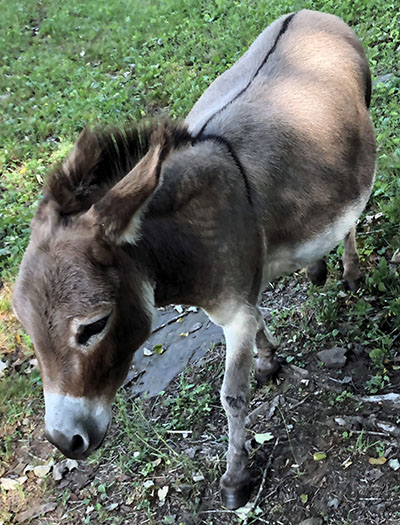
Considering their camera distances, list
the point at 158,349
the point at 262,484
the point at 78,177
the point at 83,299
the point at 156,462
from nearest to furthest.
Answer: the point at 83,299 → the point at 78,177 → the point at 262,484 → the point at 156,462 → the point at 158,349

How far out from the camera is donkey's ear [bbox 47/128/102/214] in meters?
2.25

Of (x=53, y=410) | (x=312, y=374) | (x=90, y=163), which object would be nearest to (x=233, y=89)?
(x=90, y=163)

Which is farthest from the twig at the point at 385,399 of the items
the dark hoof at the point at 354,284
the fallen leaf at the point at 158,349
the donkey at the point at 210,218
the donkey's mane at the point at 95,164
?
the donkey's mane at the point at 95,164

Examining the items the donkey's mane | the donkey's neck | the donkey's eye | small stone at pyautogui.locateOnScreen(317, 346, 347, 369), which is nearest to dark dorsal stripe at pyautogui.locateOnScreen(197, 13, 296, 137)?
the donkey's neck

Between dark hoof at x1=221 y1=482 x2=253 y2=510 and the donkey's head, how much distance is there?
1.00 metres

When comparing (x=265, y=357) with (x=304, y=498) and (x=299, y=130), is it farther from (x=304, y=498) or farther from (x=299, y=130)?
(x=299, y=130)

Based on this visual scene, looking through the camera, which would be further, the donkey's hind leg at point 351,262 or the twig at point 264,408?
the donkey's hind leg at point 351,262

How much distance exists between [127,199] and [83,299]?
386 millimetres

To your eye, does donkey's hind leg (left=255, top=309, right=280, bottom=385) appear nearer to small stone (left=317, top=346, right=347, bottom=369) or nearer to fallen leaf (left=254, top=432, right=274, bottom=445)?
small stone (left=317, top=346, right=347, bottom=369)

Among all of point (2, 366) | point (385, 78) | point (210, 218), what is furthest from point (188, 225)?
point (385, 78)

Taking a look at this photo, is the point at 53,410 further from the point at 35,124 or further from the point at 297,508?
the point at 35,124

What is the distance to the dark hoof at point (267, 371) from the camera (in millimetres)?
3424

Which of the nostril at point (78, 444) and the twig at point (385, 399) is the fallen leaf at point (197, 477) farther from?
the nostril at point (78, 444)

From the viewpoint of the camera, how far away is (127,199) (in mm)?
2043
